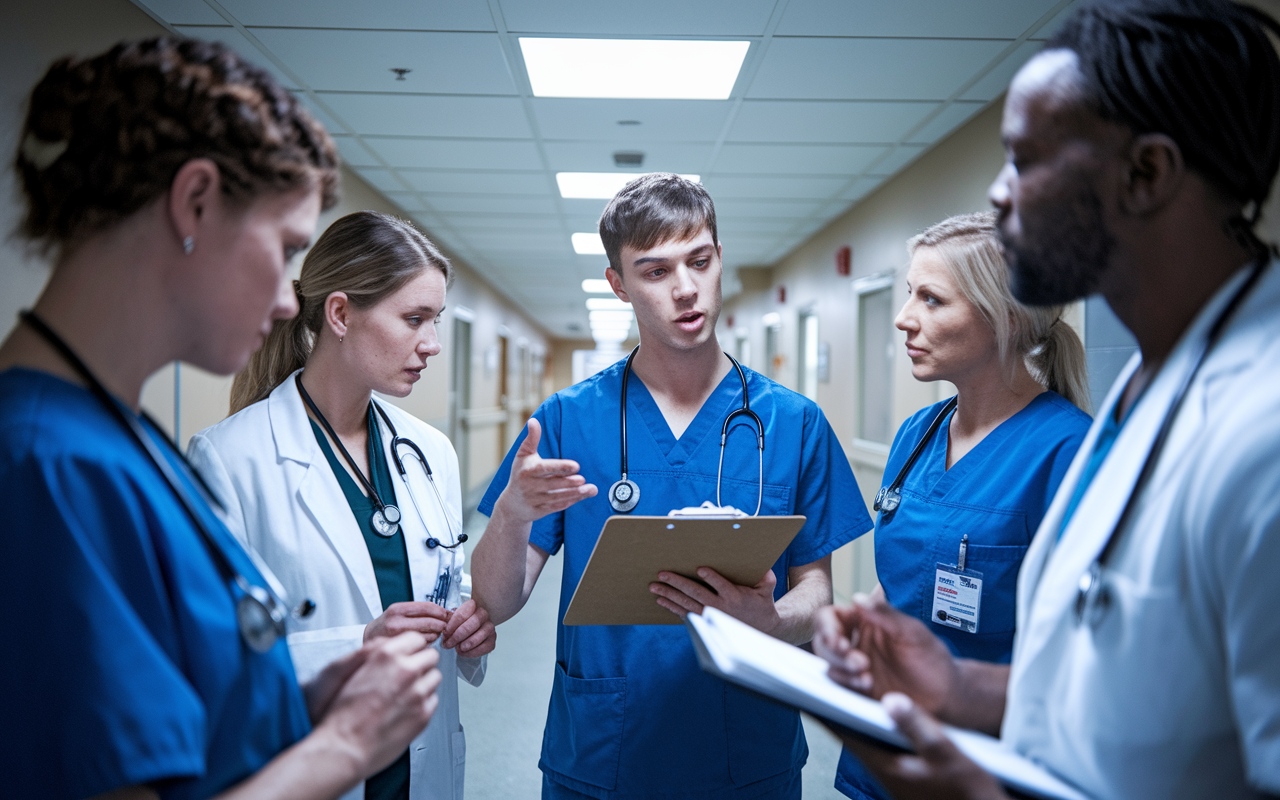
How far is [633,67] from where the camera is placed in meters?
3.02

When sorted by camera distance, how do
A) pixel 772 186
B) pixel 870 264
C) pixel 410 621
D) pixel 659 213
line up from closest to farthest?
1. pixel 410 621
2. pixel 659 213
3. pixel 772 186
4. pixel 870 264

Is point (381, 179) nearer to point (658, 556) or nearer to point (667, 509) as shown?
point (667, 509)

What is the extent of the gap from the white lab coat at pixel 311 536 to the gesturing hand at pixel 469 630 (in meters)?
0.10

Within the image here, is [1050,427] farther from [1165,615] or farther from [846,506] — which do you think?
[1165,615]

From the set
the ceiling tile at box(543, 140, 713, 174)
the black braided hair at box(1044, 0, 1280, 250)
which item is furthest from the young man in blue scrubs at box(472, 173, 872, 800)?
the ceiling tile at box(543, 140, 713, 174)

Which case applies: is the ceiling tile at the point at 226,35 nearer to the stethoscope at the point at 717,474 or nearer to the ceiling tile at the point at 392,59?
the ceiling tile at the point at 392,59

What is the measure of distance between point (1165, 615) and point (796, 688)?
0.33 meters

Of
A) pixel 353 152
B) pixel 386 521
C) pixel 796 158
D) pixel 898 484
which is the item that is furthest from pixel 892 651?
pixel 353 152

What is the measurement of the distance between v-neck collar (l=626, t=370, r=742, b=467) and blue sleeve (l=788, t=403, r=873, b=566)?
0.16 m

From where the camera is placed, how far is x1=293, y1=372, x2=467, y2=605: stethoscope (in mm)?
1490

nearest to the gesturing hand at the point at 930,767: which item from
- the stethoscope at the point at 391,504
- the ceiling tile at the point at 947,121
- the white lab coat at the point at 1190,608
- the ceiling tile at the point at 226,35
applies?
the white lab coat at the point at 1190,608

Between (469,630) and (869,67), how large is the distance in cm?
263

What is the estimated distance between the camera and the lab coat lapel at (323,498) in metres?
1.40

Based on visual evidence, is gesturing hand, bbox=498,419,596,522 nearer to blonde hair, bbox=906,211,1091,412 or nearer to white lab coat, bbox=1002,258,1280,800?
white lab coat, bbox=1002,258,1280,800
